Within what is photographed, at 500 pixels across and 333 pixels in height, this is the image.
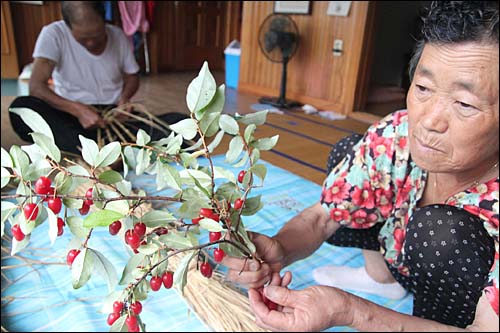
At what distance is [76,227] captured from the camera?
1.40ft

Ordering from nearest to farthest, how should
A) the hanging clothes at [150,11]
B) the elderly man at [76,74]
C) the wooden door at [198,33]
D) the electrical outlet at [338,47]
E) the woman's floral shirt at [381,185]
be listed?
the woman's floral shirt at [381,185] → the elderly man at [76,74] → the electrical outlet at [338,47] → the hanging clothes at [150,11] → the wooden door at [198,33]

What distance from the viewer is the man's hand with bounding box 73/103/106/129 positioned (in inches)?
72.8

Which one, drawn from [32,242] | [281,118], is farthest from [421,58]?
[281,118]

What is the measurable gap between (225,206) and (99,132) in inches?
57.8

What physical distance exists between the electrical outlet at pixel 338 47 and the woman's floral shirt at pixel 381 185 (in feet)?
9.52

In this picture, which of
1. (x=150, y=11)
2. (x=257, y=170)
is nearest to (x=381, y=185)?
(x=257, y=170)

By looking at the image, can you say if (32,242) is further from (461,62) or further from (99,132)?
(461,62)

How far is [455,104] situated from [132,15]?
535 centimetres

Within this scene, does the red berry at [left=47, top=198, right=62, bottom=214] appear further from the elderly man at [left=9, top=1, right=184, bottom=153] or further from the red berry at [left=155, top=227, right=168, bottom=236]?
the elderly man at [left=9, top=1, right=184, bottom=153]

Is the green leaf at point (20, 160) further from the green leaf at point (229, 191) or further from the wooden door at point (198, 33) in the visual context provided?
the wooden door at point (198, 33)

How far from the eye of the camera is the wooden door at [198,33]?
5957 mm

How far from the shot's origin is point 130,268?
461 mm

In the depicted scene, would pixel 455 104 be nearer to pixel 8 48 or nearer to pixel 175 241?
pixel 175 241

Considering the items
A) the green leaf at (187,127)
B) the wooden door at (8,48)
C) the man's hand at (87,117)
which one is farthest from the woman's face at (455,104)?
the wooden door at (8,48)
